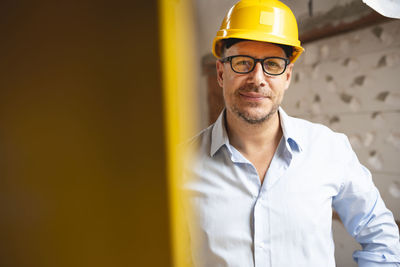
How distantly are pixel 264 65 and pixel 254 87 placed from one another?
94 mm

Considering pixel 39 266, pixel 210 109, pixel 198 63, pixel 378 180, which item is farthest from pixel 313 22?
pixel 39 266

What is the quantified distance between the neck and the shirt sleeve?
0.30m

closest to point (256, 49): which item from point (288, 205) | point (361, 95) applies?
point (288, 205)

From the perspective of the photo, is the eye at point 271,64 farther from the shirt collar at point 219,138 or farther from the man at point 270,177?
the shirt collar at point 219,138

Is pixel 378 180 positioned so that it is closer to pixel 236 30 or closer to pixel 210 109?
pixel 210 109

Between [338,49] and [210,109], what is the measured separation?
122 centimetres

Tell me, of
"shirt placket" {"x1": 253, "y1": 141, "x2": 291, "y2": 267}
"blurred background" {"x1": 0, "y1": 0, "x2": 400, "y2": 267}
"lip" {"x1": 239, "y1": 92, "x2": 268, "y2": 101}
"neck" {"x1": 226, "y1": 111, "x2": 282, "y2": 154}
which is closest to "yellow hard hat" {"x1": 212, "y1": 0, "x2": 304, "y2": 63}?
"lip" {"x1": 239, "y1": 92, "x2": 268, "y2": 101}

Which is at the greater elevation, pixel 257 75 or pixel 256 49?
pixel 256 49

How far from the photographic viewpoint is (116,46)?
25 centimetres

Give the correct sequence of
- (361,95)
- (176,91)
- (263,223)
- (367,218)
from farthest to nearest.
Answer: (361,95) → (367,218) → (263,223) → (176,91)

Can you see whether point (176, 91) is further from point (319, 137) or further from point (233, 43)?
point (319, 137)

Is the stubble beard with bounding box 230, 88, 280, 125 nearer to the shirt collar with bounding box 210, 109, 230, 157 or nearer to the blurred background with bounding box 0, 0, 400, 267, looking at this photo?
the shirt collar with bounding box 210, 109, 230, 157

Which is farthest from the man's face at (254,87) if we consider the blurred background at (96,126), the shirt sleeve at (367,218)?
the blurred background at (96,126)

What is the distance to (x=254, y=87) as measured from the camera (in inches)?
42.1
